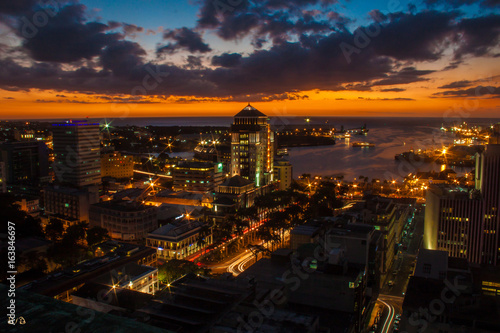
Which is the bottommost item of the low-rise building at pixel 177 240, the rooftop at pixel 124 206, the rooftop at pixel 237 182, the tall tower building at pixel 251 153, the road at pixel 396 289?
the road at pixel 396 289

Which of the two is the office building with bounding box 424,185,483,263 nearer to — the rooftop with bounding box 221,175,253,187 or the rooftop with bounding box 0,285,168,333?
the rooftop with bounding box 221,175,253,187

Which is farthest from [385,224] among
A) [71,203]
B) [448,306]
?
[71,203]

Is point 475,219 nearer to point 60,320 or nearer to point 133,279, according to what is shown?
point 133,279

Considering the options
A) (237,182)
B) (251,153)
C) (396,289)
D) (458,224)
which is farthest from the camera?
(251,153)

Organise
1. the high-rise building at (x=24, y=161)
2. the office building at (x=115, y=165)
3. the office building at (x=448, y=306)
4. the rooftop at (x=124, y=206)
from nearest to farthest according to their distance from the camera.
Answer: the office building at (x=448, y=306) < the rooftop at (x=124, y=206) < the high-rise building at (x=24, y=161) < the office building at (x=115, y=165)

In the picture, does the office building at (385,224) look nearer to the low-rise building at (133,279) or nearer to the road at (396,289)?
the road at (396,289)

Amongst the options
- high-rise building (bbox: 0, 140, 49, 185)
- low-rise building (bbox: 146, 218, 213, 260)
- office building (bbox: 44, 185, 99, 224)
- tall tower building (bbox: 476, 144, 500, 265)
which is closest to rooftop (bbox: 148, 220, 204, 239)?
low-rise building (bbox: 146, 218, 213, 260)

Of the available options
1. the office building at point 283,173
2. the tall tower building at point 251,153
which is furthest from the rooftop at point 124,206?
the office building at point 283,173
